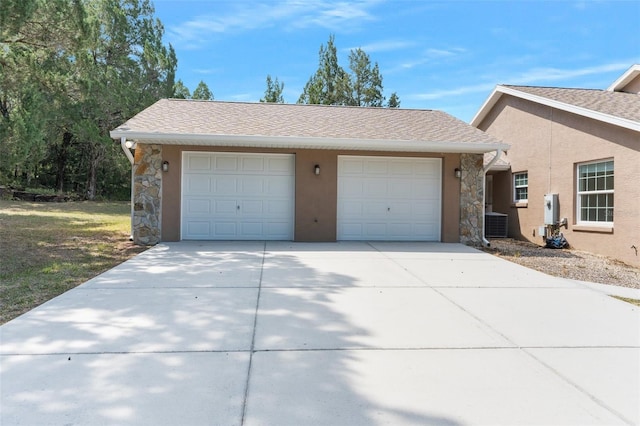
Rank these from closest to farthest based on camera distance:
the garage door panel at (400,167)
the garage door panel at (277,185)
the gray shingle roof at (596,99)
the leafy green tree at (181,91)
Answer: the gray shingle roof at (596,99)
the garage door panel at (277,185)
the garage door panel at (400,167)
the leafy green tree at (181,91)

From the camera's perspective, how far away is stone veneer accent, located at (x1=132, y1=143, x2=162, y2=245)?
398 inches

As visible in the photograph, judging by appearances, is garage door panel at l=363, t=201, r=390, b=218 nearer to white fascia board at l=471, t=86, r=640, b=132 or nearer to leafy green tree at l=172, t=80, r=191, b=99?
white fascia board at l=471, t=86, r=640, b=132

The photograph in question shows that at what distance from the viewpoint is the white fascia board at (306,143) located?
31.2 feet

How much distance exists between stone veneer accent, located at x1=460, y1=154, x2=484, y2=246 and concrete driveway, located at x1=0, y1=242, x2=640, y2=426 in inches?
201

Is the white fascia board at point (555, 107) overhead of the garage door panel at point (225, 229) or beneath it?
overhead

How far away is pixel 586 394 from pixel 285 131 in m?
8.62

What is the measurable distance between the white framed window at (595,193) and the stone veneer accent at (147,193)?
11.1 metres

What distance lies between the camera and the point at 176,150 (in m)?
10.3

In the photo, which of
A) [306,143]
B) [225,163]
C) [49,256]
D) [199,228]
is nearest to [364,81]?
[306,143]

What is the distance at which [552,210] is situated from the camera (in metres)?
11.5

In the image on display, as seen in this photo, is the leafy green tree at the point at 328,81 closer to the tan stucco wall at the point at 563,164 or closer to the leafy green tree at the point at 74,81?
the leafy green tree at the point at 74,81

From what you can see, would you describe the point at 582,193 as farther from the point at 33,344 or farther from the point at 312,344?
the point at 33,344

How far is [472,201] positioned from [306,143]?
4.91m

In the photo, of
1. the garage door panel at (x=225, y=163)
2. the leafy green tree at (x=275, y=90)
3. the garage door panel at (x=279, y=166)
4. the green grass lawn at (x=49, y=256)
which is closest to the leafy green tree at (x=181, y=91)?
the leafy green tree at (x=275, y=90)
